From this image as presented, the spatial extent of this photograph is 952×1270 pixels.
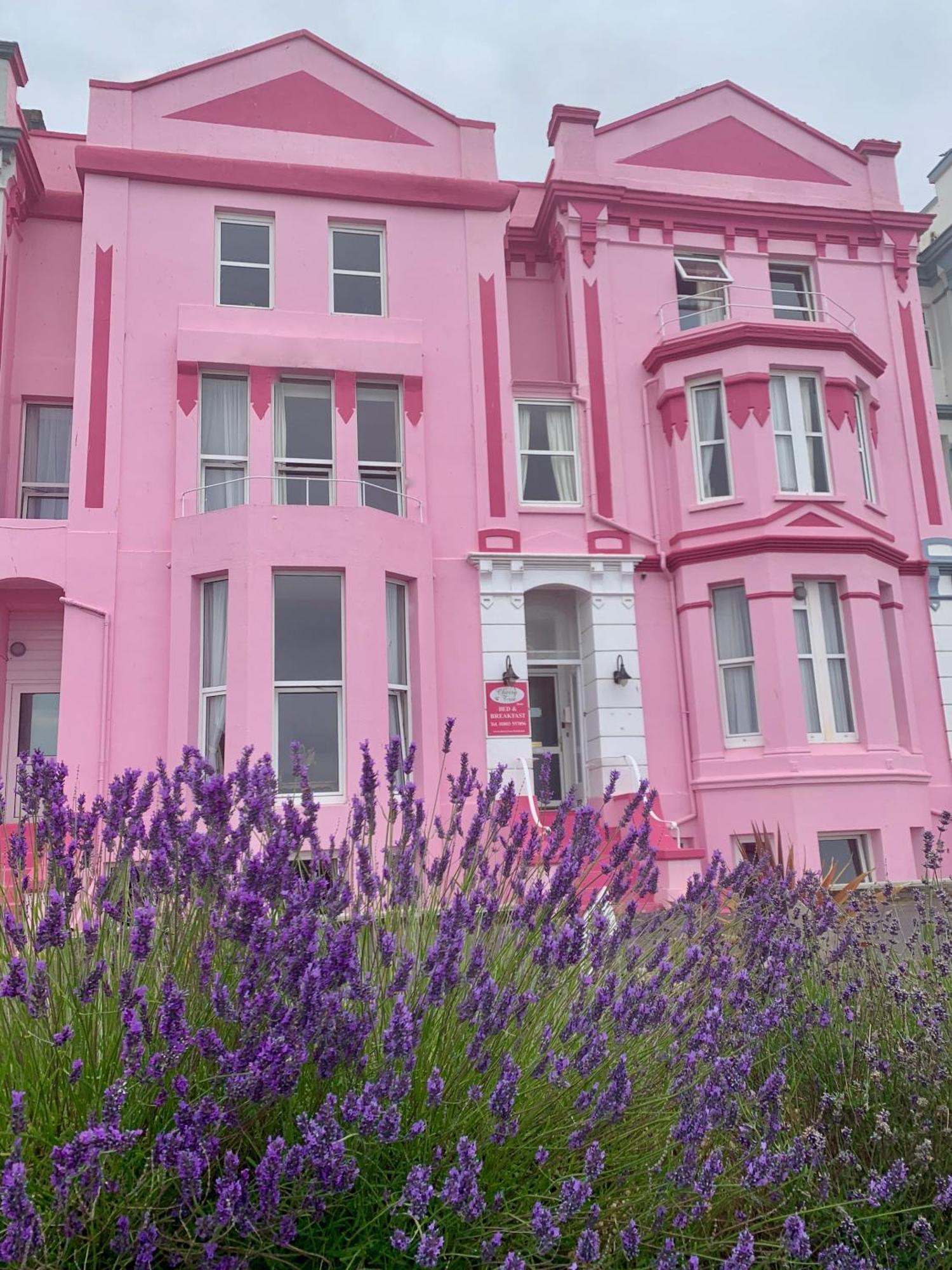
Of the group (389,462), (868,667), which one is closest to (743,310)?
(868,667)

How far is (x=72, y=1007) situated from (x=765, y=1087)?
176 centimetres

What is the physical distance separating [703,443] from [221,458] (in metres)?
6.09

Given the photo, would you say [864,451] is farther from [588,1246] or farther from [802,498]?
[588,1246]

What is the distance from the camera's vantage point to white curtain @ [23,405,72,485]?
1280cm

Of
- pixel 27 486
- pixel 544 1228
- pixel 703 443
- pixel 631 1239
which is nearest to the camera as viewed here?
pixel 544 1228

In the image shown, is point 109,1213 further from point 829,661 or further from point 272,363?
point 829,661

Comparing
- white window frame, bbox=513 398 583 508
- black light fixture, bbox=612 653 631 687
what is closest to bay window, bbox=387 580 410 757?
white window frame, bbox=513 398 583 508

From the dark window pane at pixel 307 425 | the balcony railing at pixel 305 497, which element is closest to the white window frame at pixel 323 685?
the balcony railing at pixel 305 497

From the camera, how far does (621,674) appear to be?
1240cm

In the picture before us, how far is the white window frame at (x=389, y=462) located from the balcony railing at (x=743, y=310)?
12.2 feet

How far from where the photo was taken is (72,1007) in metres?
2.55

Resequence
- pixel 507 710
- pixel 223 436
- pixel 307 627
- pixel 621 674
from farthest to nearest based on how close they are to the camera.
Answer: pixel 621 674 → pixel 223 436 → pixel 507 710 → pixel 307 627

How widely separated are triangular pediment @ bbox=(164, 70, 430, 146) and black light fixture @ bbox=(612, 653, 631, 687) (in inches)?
286

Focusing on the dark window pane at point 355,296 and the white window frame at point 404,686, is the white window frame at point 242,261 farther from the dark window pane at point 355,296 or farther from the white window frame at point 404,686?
the white window frame at point 404,686
